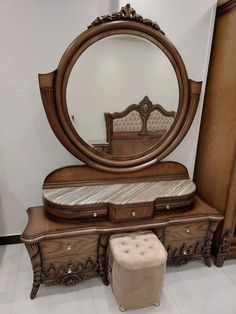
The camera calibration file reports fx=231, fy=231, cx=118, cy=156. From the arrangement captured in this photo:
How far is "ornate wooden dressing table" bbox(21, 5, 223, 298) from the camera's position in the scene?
1.51 metres

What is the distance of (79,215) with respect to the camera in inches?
60.4

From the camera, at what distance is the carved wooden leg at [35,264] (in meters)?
1.43

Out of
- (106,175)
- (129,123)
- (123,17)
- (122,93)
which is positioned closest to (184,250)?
(106,175)

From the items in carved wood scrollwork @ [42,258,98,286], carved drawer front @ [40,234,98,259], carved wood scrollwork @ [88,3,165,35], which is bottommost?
carved wood scrollwork @ [42,258,98,286]

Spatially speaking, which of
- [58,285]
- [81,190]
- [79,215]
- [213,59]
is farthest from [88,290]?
[213,59]

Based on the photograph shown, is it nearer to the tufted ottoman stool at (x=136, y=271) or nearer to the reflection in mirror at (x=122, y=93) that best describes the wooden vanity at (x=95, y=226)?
the tufted ottoman stool at (x=136, y=271)

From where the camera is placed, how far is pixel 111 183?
5.96ft

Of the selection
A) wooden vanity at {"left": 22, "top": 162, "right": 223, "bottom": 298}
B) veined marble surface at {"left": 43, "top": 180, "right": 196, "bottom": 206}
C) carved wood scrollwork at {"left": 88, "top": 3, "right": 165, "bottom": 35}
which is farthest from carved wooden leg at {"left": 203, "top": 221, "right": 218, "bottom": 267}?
carved wood scrollwork at {"left": 88, "top": 3, "right": 165, "bottom": 35}

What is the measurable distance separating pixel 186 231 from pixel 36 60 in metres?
1.65

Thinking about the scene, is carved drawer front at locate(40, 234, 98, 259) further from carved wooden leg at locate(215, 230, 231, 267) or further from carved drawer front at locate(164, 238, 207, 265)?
carved wooden leg at locate(215, 230, 231, 267)

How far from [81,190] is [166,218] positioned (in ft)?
2.13

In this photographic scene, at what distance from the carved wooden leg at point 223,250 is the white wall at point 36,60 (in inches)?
32.0

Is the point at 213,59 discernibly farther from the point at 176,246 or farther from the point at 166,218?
the point at 176,246

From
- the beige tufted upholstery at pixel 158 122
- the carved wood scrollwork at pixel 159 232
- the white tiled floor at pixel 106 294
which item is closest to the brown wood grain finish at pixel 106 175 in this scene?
the beige tufted upholstery at pixel 158 122
